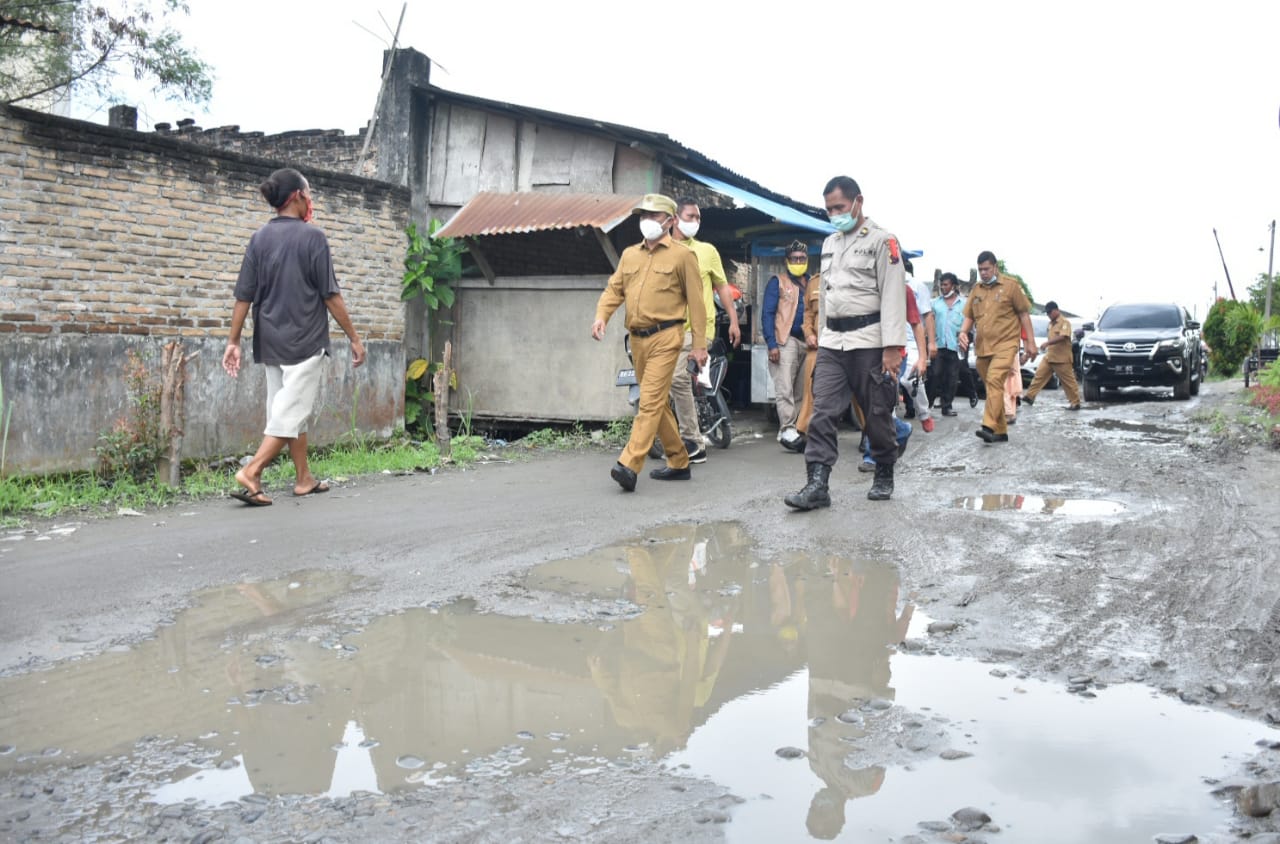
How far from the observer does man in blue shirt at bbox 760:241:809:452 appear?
31.8 feet

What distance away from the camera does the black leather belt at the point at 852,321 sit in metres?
6.51

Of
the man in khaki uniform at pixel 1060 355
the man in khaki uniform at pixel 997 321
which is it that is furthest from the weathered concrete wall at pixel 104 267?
the man in khaki uniform at pixel 1060 355

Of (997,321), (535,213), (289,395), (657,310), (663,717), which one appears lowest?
(663,717)

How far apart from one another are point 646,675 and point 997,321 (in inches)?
331

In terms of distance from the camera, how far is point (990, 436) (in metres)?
10.1

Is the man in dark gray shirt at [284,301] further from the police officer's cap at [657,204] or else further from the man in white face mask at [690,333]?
the man in white face mask at [690,333]

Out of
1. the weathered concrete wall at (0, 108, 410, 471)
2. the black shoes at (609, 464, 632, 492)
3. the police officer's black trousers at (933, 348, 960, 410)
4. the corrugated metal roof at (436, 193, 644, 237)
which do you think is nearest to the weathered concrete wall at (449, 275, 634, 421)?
the corrugated metal roof at (436, 193, 644, 237)

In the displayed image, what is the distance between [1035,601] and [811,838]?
2198 mm

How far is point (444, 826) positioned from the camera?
7.85 feet

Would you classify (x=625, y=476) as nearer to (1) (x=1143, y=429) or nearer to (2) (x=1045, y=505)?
(2) (x=1045, y=505)

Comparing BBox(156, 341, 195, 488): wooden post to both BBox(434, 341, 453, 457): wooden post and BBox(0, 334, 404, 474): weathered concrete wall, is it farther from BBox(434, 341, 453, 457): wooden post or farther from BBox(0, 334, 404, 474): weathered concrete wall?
BBox(434, 341, 453, 457): wooden post

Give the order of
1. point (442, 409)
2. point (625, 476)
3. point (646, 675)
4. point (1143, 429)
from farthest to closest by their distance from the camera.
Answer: point (1143, 429)
point (442, 409)
point (625, 476)
point (646, 675)

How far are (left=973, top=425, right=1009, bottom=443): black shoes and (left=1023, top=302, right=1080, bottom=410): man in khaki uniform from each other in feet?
18.1

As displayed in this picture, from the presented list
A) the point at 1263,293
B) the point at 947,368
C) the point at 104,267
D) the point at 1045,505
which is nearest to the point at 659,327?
the point at 1045,505
